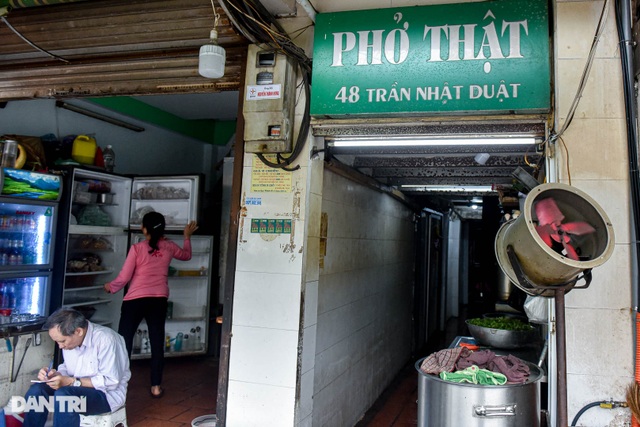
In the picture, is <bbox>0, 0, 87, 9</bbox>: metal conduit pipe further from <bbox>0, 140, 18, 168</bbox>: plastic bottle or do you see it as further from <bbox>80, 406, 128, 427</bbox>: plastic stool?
<bbox>80, 406, 128, 427</bbox>: plastic stool

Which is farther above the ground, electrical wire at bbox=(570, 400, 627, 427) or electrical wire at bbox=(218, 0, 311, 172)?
electrical wire at bbox=(218, 0, 311, 172)

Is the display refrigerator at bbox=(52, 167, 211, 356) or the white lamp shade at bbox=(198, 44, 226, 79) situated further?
the display refrigerator at bbox=(52, 167, 211, 356)

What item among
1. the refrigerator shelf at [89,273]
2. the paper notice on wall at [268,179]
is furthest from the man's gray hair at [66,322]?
the refrigerator shelf at [89,273]

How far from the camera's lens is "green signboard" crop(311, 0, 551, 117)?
107 inches

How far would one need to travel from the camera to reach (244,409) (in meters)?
3.01

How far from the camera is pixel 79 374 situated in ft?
10.3

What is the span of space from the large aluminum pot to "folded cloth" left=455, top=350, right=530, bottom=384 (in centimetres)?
7

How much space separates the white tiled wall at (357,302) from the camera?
146 inches

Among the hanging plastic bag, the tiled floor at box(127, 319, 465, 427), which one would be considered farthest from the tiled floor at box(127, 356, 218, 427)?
the hanging plastic bag

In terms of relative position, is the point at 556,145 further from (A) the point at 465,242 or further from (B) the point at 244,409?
(A) the point at 465,242

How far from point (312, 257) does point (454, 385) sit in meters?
1.25

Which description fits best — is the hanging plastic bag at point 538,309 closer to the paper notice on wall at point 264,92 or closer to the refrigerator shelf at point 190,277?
the paper notice on wall at point 264,92

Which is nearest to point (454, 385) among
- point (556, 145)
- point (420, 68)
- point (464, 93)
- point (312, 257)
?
point (312, 257)

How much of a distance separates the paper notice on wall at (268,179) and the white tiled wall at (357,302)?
0.54 meters
